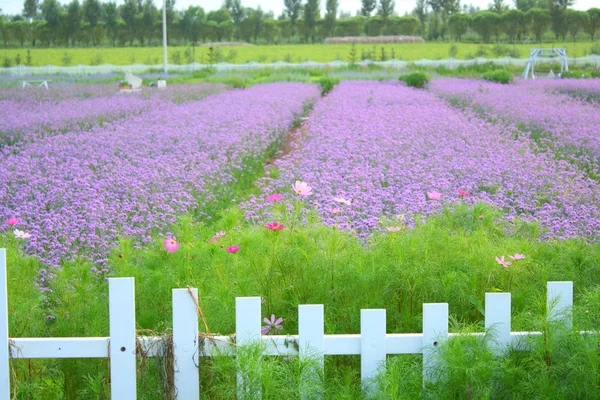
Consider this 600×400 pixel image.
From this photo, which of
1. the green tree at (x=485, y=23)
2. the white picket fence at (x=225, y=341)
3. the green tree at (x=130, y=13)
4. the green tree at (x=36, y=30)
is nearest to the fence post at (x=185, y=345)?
the white picket fence at (x=225, y=341)

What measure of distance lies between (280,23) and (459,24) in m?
17.8

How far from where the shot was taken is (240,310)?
2566 millimetres

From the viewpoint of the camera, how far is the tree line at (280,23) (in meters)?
45.0

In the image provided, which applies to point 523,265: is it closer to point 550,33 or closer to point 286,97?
point 286,97

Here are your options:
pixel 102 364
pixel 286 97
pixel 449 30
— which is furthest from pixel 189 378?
pixel 449 30

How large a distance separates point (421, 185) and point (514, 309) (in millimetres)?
2953

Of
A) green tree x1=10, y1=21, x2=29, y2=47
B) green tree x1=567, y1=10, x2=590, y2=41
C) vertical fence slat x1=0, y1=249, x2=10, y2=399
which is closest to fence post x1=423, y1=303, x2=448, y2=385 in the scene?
vertical fence slat x1=0, y1=249, x2=10, y2=399

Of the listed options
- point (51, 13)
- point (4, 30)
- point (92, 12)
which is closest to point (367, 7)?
point (92, 12)

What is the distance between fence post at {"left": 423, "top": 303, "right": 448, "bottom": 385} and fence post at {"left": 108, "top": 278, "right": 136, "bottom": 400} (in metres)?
0.98

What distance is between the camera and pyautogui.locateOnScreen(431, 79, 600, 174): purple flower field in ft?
30.5

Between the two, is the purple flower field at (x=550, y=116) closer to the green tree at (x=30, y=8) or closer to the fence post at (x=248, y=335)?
the fence post at (x=248, y=335)

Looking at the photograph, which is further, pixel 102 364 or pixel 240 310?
pixel 102 364

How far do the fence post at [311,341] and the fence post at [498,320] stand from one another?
578 mm

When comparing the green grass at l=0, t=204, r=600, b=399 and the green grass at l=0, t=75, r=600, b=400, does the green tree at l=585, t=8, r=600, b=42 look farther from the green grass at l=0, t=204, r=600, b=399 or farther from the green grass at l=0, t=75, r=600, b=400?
the green grass at l=0, t=204, r=600, b=399
